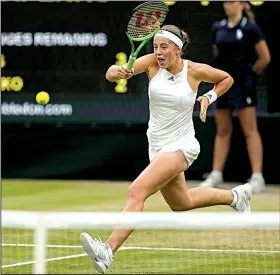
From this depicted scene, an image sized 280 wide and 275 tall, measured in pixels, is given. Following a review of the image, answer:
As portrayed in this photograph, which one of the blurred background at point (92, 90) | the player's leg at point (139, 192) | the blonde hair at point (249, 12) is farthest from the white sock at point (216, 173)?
the player's leg at point (139, 192)

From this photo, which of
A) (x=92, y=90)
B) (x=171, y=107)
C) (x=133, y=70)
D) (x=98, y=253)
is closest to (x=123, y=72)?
(x=133, y=70)

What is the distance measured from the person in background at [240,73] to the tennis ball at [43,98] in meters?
2.02

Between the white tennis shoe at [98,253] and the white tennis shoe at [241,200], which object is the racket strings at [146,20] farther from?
the white tennis shoe at [98,253]

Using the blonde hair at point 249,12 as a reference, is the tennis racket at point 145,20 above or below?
below

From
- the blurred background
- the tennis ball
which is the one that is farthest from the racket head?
the tennis ball

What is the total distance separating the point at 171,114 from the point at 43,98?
5.36 meters

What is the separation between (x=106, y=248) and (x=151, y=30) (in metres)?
1.73

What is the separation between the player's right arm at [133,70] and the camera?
6.90 m

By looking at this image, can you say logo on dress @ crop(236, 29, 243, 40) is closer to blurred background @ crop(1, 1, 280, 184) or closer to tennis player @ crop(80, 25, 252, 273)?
blurred background @ crop(1, 1, 280, 184)

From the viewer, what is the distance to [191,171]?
1258cm

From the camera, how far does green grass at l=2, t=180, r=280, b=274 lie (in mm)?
7145

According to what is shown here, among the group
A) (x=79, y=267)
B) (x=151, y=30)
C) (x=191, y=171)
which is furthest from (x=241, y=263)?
(x=191, y=171)

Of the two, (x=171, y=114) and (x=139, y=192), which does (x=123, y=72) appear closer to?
(x=171, y=114)

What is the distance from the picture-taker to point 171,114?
23.5ft
